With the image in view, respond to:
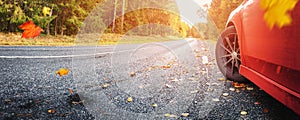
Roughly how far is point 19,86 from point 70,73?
111cm

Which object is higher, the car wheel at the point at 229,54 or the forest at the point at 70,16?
the forest at the point at 70,16

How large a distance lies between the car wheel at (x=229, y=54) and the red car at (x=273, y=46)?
40 cm

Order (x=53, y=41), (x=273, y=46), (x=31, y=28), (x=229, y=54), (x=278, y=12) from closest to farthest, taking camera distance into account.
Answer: (x=278, y=12)
(x=273, y=46)
(x=229, y=54)
(x=53, y=41)
(x=31, y=28)

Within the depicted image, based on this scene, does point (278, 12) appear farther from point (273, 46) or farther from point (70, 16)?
point (70, 16)

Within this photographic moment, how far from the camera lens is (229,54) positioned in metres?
3.37

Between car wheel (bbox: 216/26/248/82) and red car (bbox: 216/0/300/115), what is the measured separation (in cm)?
40

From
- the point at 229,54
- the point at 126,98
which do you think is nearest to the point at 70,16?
the point at 229,54

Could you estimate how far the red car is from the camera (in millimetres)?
924

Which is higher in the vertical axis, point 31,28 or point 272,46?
point 31,28

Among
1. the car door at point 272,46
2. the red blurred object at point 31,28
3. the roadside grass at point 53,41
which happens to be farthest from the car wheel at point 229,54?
the red blurred object at point 31,28

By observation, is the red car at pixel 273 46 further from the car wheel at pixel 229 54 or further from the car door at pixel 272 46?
the car wheel at pixel 229 54

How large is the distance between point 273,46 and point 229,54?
1.55m

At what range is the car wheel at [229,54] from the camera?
10.6 feet

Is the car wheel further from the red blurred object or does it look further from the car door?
the red blurred object
